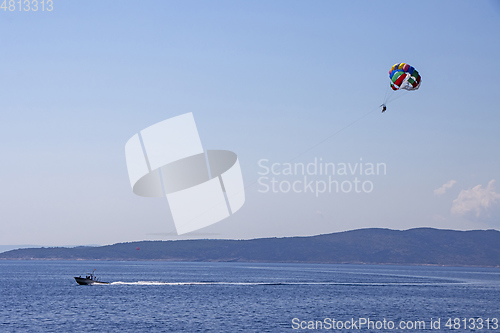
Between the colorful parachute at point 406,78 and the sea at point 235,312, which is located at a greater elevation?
the colorful parachute at point 406,78

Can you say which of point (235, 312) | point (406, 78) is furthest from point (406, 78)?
point (235, 312)

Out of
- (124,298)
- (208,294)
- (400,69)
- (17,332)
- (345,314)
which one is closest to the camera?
(17,332)

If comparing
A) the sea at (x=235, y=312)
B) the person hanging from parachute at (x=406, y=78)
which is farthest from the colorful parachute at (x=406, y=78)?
the sea at (x=235, y=312)

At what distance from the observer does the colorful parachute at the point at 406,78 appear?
68625mm

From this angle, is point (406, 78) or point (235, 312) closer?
point (406, 78)

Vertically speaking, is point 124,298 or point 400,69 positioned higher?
point 400,69

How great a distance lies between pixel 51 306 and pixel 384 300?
57.0 metres

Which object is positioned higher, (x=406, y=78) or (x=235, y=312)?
(x=406, y=78)

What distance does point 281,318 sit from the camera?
70.1 metres

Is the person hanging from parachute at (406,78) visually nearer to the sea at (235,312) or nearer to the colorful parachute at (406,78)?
the colorful parachute at (406,78)

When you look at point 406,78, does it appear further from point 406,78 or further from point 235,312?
point 235,312

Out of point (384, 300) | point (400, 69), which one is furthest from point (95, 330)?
point (384, 300)

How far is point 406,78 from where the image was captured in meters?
68.6

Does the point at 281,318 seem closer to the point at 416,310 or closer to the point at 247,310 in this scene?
the point at 247,310
